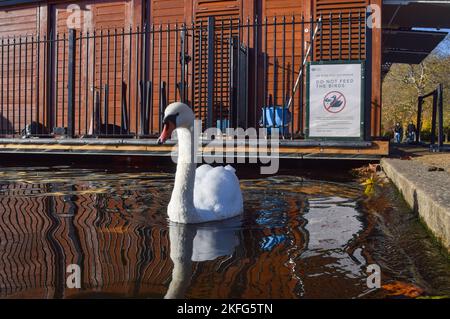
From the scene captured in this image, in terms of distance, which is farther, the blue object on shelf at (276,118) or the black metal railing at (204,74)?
the black metal railing at (204,74)

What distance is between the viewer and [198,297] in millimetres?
2125

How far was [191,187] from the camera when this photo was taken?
144 inches

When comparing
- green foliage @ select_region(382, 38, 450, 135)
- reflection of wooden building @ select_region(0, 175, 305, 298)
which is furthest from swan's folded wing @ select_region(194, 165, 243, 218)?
green foliage @ select_region(382, 38, 450, 135)

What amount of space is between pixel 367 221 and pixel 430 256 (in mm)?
1194

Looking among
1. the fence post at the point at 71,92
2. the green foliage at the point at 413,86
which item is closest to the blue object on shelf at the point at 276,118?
the fence post at the point at 71,92

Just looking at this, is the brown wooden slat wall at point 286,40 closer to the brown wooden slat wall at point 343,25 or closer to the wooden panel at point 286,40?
the wooden panel at point 286,40

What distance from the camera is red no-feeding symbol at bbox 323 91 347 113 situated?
24.9ft

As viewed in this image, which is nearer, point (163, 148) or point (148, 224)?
point (148, 224)

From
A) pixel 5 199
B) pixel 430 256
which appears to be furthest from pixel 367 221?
pixel 5 199

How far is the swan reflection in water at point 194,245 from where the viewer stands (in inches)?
93.2

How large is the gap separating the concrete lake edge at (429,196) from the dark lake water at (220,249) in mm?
103

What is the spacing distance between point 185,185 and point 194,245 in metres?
0.63

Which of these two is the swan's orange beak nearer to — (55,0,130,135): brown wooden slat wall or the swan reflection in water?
the swan reflection in water
